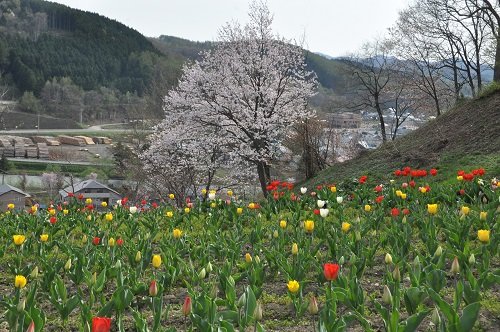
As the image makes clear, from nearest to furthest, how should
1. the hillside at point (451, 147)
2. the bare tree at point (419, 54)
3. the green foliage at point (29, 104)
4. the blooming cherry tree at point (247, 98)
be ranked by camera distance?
the hillside at point (451, 147)
the blooming cherry tree at point (247, 98)
the bare tree at point (419, 54)
the green foliage at point (29, 104)

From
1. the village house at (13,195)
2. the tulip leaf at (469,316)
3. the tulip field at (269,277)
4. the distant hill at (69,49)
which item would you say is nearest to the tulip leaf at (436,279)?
the tulip field at (269,277)

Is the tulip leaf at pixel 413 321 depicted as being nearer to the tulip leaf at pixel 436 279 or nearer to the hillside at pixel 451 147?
the tulip leaf at pixel 436 279

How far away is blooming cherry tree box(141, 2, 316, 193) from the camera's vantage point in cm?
1705

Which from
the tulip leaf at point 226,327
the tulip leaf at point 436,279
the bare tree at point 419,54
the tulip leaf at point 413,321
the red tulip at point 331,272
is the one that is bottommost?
the tulip leaf at point 226,327

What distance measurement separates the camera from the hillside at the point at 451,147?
10641mm

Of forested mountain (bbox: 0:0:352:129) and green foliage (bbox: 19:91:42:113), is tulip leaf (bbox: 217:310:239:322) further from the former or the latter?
green foliage (bbox: 19:91:42:113)

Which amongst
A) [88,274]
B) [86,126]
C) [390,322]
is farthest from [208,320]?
[86,126]

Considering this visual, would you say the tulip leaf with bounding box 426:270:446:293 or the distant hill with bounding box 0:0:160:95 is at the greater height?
the distant hill with bounding box 0:0:160:95

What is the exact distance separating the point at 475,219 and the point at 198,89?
14.1 metres

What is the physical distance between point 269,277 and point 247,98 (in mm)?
14118

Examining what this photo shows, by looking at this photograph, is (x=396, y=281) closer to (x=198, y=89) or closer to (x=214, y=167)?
(x=198, y=89)

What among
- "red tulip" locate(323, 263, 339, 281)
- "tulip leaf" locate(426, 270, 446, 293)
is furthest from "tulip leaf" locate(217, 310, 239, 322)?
"tulip leaf" locate(426, 270, 446, 293)

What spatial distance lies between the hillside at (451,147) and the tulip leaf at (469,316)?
751cm

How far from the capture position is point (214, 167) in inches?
808
